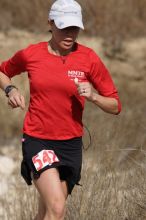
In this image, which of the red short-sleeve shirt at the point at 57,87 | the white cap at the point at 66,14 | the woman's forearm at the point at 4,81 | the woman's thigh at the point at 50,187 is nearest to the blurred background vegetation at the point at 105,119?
the red short-sleeve shirt at the point at 57,87

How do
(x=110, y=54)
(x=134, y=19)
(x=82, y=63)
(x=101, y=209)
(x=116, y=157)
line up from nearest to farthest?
(x=82, y=63), (x=101, y=209), (x=116, y=157), (x=110, y=54), (x=134, y=19)

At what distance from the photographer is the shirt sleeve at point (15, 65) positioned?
501cm

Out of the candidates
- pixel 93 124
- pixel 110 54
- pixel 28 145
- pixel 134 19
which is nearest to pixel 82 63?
pixel 28 145

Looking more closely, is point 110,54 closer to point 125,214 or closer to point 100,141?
point 100,141

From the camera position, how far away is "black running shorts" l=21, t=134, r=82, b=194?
15.9 feet

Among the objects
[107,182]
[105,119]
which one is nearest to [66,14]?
[107,182]

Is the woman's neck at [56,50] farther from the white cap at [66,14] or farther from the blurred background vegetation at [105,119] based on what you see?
the blurred background vegetation at [105,119]

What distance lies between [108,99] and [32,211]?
5.64 ft

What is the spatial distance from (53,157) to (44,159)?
0.07 m

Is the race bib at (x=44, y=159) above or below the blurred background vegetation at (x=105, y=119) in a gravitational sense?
above

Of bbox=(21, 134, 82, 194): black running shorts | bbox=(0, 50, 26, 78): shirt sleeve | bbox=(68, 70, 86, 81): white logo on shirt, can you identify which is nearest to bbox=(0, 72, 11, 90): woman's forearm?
bbox=(0, 50, 26, 78): shirt sleeve

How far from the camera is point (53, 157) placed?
487 cm

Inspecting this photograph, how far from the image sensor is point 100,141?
7.26m

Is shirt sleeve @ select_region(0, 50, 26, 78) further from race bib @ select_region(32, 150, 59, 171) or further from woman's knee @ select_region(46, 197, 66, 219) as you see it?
woman's knee @ select_region(46, 197, 66, 219)
